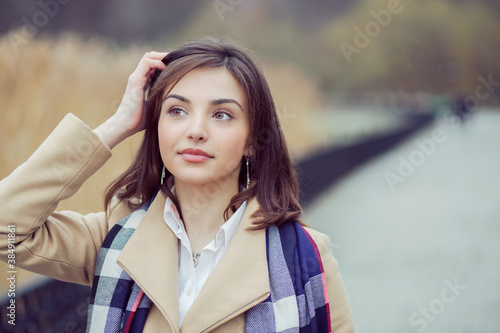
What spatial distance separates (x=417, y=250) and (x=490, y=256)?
0.54 metres

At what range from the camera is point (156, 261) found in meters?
1.43

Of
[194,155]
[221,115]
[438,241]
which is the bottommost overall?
[438,241]

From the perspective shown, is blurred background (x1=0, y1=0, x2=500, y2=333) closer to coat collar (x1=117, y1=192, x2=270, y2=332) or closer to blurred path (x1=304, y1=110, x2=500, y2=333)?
blurred path (x1=304, y1=110, x2=500, y2=333)

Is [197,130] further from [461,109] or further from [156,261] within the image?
[461,109]

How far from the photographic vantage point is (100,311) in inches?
54.9

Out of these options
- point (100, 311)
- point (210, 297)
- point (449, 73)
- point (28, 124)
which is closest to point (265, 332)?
point (210, 297)

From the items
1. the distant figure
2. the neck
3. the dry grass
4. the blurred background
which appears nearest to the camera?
the neck

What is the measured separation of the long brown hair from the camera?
151cm

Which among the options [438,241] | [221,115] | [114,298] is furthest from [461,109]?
[114,298]

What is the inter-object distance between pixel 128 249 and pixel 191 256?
0.18 metres

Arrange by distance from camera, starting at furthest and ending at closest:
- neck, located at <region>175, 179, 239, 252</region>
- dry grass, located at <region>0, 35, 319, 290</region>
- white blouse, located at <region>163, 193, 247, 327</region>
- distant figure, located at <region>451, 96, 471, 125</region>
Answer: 1. distant figure, located at <region>451, 96, 471, 125</region>
2. dry grass, located at <region>0, 35, 319, 290</region>
3. neck, located at <region>175, 179, 239, 252</region>
4. white blouse, located at <region>163, 193, 247, 327</region>

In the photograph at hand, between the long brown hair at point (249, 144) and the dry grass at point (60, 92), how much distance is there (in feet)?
4.54

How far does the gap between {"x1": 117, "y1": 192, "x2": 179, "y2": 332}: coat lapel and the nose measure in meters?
0.26

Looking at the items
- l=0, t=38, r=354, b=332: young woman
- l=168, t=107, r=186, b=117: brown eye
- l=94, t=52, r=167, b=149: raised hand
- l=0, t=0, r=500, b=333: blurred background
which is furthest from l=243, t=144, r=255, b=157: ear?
l=0, t=0, r=500, b=333: blurred background
